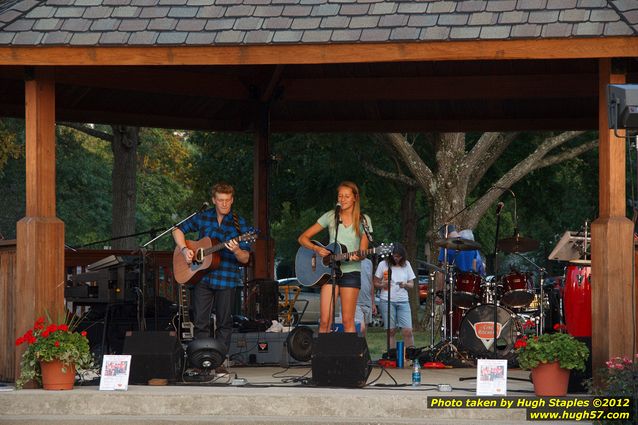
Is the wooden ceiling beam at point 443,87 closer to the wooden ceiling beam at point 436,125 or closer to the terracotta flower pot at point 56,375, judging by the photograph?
the wooden ceiling beam at point 436,125

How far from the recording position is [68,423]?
10172 mm

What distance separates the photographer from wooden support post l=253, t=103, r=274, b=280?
15398 millimetres

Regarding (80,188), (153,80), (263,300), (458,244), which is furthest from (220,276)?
(80,188)

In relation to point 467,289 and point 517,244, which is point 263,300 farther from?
point 517,244

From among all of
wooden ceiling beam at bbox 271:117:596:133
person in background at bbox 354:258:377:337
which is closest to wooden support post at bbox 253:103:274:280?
wooden ceiling beam at bbox 271:117:596:133

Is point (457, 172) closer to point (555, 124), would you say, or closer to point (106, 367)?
point (555, 124)

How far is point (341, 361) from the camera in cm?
1078

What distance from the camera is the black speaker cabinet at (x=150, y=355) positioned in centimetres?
1114

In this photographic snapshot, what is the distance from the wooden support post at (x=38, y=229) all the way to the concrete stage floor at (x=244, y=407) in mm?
844

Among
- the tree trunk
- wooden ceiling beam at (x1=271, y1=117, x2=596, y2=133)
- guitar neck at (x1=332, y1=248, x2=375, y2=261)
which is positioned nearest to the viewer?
guitar neck at (x1=332, y1=248, x2=375, y2=261)

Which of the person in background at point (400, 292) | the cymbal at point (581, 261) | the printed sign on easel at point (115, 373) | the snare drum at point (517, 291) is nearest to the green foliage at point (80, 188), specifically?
the person in background at point (400, 292)

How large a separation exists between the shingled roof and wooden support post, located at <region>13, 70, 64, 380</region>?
0.60m

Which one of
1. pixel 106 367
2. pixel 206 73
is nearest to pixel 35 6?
pixel 106 367

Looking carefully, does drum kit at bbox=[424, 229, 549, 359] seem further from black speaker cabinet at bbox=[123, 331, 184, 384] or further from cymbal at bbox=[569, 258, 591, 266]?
black speaker cabinet at bbox=[123, 331, 184, 384]
